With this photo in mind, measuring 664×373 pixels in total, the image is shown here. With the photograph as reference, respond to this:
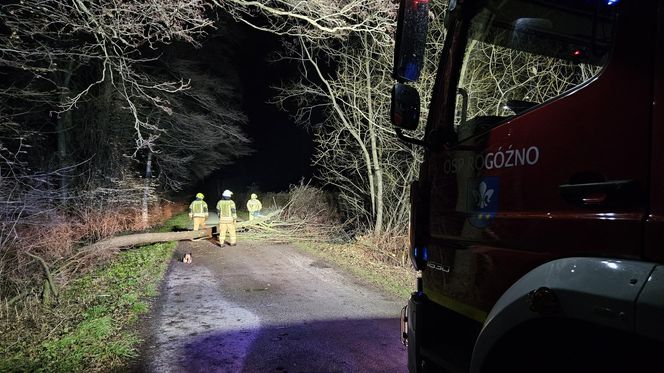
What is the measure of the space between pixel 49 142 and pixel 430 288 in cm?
1660

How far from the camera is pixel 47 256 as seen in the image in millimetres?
8055

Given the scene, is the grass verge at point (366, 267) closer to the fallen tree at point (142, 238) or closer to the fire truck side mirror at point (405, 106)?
the fallen tree at point (142, 238)

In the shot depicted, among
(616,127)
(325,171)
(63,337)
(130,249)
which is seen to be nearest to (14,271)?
(63,337)

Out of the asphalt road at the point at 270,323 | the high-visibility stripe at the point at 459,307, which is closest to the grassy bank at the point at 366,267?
the asphalt road at the point at 270,323

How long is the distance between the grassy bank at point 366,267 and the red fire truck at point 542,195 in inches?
208

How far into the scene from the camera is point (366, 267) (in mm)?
10289

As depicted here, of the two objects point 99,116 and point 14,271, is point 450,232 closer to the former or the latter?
point 14,271

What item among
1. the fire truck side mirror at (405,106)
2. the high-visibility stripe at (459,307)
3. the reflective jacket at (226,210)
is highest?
the fire truck side mirror at (405,106)

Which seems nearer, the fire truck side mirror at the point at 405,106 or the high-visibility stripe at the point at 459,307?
the high-visibility stripe at the point at 459,307

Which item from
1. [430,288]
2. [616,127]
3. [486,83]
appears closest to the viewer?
[616,127]

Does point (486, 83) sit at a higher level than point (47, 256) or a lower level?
higher

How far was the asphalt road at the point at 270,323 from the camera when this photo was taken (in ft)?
15.6

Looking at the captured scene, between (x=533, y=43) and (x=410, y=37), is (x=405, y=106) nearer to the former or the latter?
(x=410, y=37)

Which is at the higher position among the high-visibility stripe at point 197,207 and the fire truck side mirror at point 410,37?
the fire truck side mirror at point 410,37
